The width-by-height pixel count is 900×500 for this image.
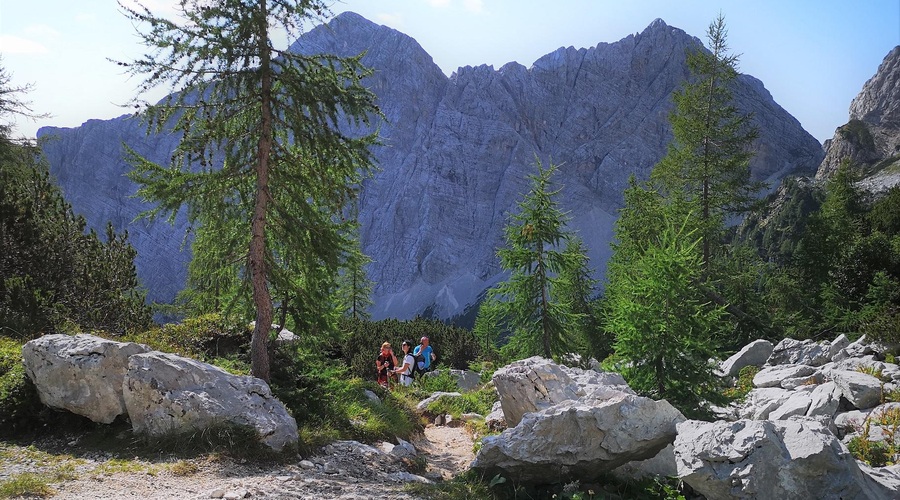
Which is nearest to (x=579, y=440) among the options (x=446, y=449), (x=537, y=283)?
(x=446, y=449)

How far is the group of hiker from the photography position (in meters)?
15.1

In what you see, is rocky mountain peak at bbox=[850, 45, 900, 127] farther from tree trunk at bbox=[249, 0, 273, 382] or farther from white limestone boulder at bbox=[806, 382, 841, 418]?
tree trunk at bbox=[249, 0, 273, 382]

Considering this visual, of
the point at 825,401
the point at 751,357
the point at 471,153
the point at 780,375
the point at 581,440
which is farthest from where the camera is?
the point at 471,153

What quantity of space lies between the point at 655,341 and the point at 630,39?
14761 cm

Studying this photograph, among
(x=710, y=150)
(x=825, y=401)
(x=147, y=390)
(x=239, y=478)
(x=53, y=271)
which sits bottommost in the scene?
(x=825, y=401)

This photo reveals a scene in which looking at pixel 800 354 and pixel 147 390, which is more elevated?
pixel 147 390

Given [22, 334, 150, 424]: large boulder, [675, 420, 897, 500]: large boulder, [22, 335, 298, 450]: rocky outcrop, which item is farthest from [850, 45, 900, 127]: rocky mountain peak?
[22, 334, 150, 424]: large boulder

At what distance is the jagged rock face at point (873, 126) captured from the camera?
94188 millimetres

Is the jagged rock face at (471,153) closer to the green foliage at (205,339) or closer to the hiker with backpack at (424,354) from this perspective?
the hiker with backpack at (424,354)

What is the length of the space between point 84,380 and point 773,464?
857cm

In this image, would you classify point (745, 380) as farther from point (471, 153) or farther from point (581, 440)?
point (471, 153)

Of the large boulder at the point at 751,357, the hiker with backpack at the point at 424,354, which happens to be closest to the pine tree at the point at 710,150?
the large boulder at the point at 751,357

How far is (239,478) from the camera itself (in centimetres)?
623

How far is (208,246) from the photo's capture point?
9664mm
